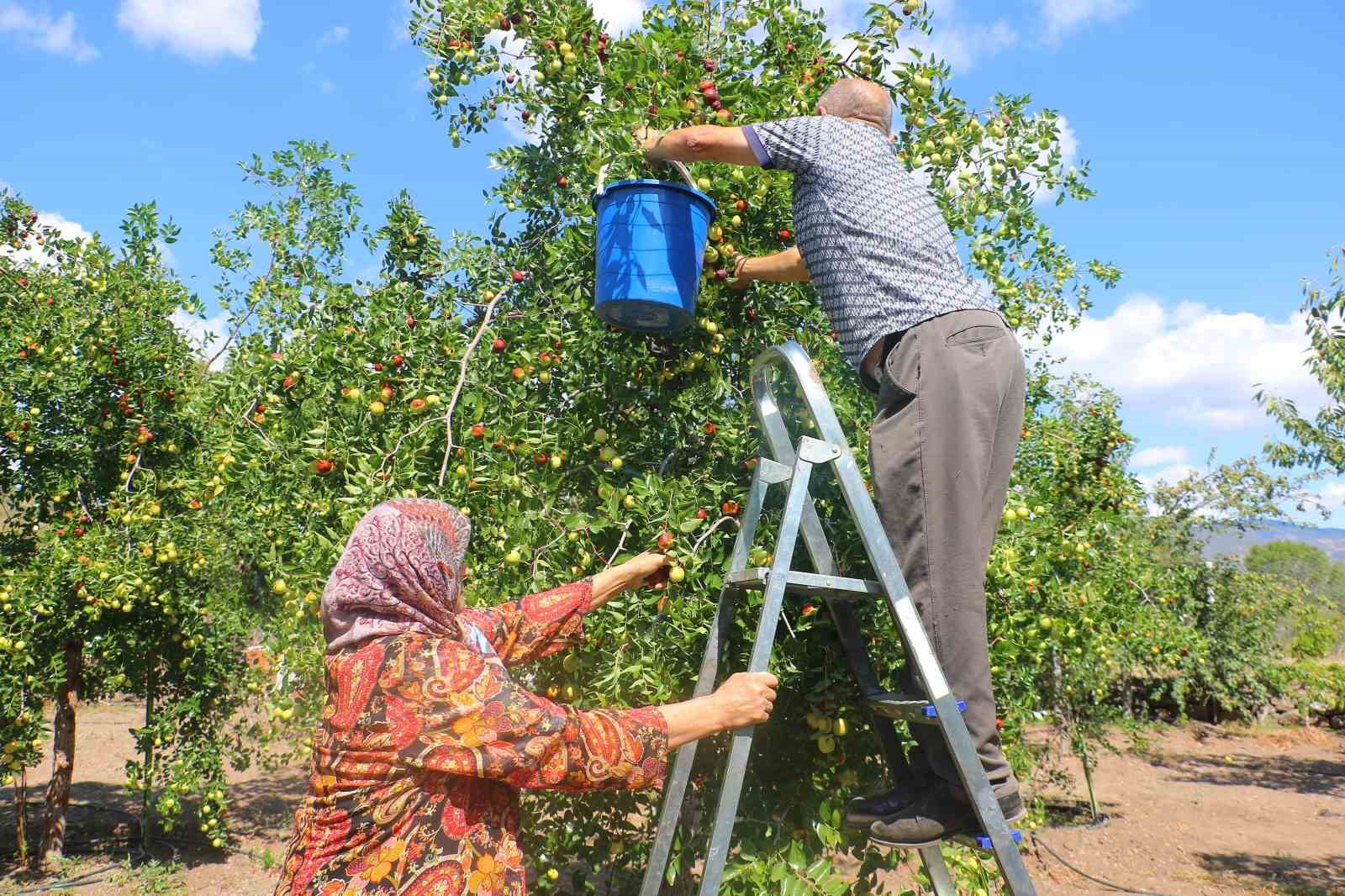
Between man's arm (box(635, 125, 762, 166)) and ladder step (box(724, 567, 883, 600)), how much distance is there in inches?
37.1

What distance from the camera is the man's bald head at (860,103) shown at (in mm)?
2305

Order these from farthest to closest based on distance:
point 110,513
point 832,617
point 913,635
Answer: point 110,513 → point 832,617 → point 913,635

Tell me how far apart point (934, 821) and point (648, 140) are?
1671 mm

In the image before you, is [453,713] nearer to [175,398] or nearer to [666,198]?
[666,198]

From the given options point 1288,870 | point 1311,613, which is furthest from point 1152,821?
point 1311,613

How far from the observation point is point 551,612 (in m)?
2.20

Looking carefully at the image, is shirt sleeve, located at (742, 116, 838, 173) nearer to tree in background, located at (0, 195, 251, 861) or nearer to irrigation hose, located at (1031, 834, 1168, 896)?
tree in background, located at (0, 195, 251, 861)

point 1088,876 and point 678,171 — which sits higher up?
point 678,171

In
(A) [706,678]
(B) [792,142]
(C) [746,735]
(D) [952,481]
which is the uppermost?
(B) [792,142]

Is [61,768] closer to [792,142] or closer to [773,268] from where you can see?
[773,268]

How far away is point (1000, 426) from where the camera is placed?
1.97m

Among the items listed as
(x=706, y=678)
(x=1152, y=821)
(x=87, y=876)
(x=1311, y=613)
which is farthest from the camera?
(x=1311, y=613)

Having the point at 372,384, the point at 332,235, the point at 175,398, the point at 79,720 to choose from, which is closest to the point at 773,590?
the point at 372,384

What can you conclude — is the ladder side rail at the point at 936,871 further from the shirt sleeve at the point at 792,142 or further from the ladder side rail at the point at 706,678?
the shirt sleeve at the point at 792,142
